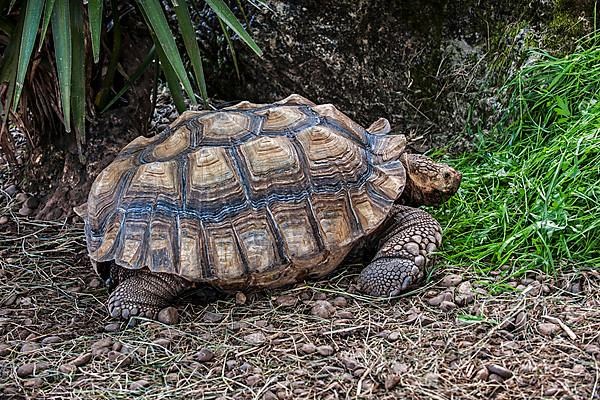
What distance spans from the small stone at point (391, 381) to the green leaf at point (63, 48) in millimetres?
1683

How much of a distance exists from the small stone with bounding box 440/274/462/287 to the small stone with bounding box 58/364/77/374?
155 centimetres

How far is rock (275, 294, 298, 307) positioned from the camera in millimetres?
3240

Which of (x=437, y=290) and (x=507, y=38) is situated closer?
(x=437, y=290)

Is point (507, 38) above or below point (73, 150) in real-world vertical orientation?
above

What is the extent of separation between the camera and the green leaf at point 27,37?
3.14 meters

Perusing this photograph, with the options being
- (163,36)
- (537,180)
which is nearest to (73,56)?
(163,36)

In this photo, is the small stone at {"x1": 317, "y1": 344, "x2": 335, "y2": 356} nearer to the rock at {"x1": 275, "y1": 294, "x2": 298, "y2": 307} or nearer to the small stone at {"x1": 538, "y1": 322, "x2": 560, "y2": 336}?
the rock at {"x1": 275, "y1": 294, "x2": 298, "y2": 307}

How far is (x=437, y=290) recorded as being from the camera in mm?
3232

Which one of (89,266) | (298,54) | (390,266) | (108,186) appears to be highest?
(298,54)

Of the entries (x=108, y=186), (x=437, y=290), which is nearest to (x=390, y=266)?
(x=437, y=290)

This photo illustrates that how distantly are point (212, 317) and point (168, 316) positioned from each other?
0.60ft

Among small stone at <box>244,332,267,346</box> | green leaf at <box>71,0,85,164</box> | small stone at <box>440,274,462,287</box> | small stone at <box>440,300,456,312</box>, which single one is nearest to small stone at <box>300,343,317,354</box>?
small stone at <box>244,332,267,346</box>

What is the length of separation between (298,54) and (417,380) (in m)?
2.59

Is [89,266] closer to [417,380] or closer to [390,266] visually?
[390,266]
